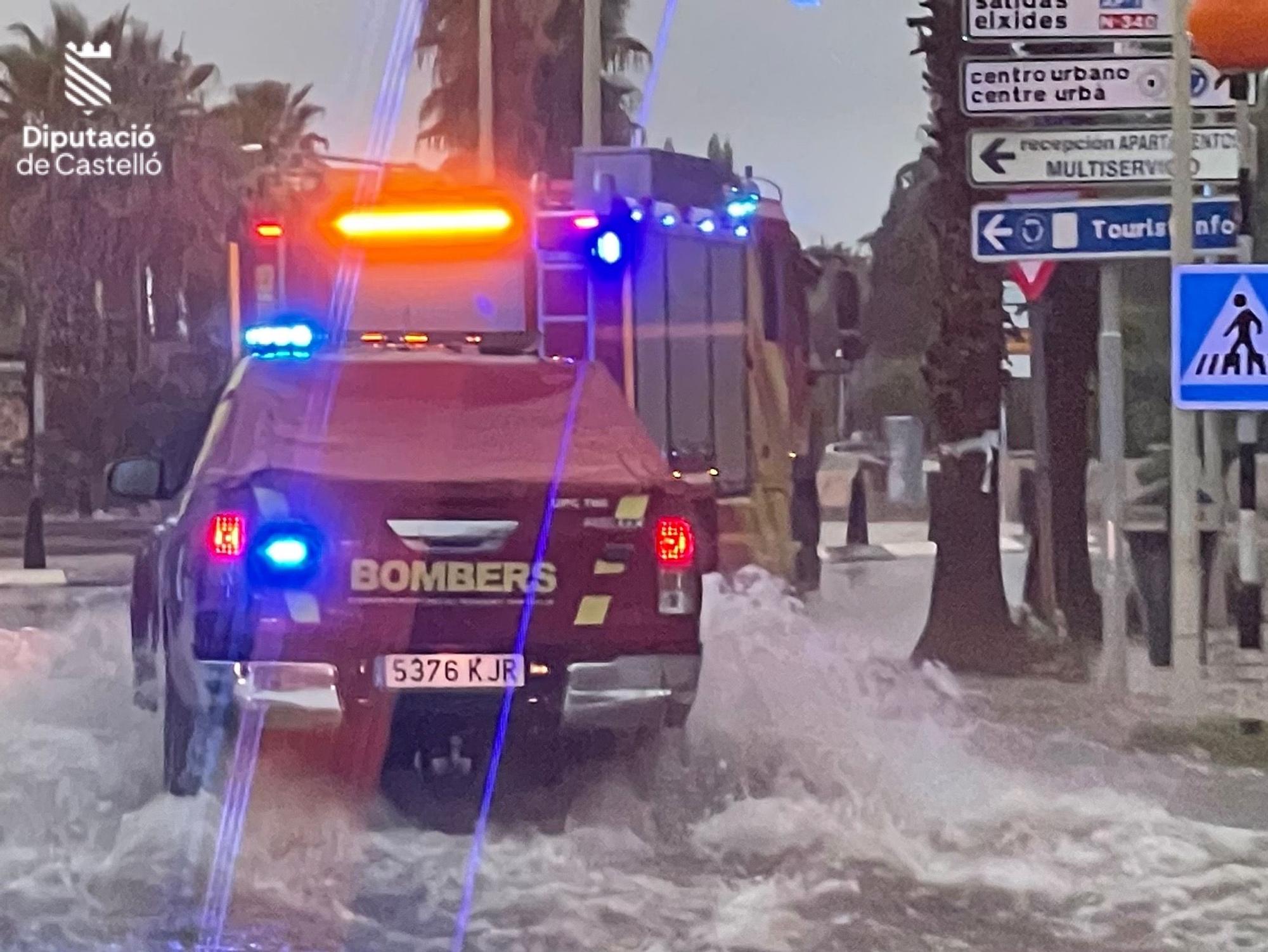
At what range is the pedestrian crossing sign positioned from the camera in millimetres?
8773

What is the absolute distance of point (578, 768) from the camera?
8.46 meters

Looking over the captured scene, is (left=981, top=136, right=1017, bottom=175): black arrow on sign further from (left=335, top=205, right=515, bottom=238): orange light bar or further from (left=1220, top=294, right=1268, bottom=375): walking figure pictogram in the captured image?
(left=335, top=205, right=515, bottom=238): orange light bar

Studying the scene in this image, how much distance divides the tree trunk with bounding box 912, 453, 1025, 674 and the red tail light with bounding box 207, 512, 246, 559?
517cm

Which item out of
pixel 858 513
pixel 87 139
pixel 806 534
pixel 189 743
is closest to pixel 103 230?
pixel 87 139

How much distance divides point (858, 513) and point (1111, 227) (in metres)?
7.64

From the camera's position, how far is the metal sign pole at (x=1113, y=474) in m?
10.1

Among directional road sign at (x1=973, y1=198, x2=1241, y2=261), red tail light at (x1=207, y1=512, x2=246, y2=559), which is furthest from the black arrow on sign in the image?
red tail light at (x1=207, y1=512, x2=246, y2=559)

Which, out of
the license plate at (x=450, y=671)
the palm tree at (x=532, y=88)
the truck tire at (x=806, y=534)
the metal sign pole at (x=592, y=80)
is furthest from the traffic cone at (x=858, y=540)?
the license plate at (x=450, y=671)

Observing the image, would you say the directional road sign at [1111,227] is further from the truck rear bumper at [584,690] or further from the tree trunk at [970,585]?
the truck rear bumper at [584,690]

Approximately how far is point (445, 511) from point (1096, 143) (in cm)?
458

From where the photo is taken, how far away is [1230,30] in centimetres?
860

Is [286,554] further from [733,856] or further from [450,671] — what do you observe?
[733,856]

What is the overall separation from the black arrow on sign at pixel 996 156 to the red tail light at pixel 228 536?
4790 millimetres

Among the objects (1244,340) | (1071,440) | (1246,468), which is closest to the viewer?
(1244,340)
